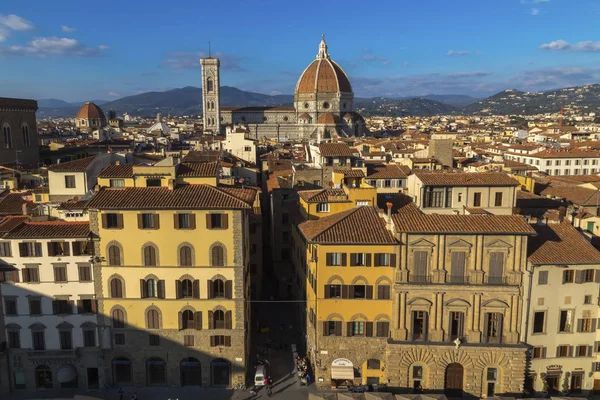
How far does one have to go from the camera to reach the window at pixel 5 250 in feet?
102

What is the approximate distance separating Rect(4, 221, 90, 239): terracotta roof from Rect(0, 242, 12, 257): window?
45cm

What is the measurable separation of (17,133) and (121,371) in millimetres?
64634

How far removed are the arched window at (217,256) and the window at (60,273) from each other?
30.2ft

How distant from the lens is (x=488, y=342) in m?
30.8

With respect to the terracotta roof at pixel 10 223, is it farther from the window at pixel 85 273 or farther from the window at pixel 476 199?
the window at pixel 476 199

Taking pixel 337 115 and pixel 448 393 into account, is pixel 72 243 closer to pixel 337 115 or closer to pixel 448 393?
pixel 448 393

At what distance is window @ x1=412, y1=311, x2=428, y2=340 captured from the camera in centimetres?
3114

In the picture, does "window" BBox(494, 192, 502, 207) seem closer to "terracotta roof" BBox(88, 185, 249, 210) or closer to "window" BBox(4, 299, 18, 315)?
"terracotta roof" BBox(88, 185, 249, 210)

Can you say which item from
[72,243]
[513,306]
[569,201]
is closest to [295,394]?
[513,306]

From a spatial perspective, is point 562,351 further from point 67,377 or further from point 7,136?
point 7,136

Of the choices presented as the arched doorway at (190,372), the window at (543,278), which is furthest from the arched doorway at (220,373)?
the window at (543,278)

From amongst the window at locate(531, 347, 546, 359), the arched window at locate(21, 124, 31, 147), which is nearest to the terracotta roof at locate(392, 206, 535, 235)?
the window at locate(531, 347, 546, 359)

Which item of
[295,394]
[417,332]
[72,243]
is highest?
[72,243]

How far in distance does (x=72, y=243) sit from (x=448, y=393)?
81.6ft
